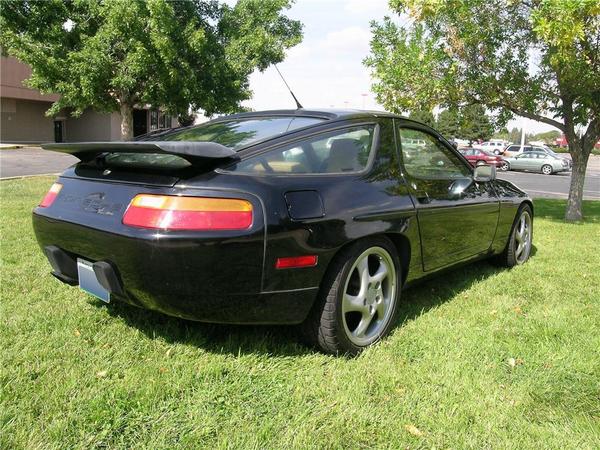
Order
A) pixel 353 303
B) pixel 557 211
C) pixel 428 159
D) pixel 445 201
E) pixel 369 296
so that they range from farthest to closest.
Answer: pixel 557 211 < pixel 428 159 < pixel 445 201 < pixel 369 296 < pixel 353 303

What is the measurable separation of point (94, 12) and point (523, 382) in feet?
42.4

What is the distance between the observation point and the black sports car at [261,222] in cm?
228

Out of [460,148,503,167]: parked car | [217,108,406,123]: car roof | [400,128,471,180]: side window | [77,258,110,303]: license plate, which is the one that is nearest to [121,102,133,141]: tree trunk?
[217,108,406,123]: car roof

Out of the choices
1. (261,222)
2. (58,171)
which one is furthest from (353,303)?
Result: (58,171)

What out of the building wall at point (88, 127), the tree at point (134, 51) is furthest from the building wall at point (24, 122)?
the tree at point (134, 51)

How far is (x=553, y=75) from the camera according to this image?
A: 8.70m

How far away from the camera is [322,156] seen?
2818 millimetres

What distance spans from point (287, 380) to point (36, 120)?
1698 inches

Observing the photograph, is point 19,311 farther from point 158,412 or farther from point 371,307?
point 371,307

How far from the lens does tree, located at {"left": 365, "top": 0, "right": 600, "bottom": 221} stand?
815 cm

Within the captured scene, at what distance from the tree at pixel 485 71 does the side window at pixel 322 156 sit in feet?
18.2

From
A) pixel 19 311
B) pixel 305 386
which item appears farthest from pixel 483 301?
pixel 19 311

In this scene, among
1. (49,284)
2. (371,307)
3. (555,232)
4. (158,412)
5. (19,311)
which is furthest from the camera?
(555,232)

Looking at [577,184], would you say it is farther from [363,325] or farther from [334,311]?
[334,311]
